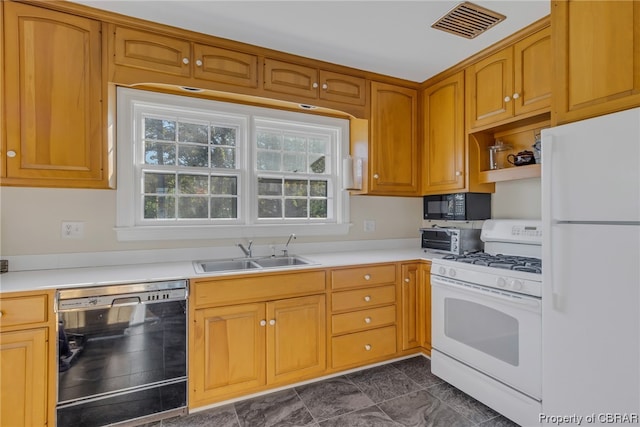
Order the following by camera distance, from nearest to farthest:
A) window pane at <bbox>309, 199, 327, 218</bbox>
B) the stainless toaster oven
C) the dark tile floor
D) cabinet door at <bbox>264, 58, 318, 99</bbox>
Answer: the dark tile floor < cabinet door at <bbox>264, 58, 318, 99</bbox> < the stainless toaster oven < window pane at <bbox>309, 199, 327, 218</bbox>

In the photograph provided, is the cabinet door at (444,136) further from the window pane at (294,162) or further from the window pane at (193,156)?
the window pane at (193,156)

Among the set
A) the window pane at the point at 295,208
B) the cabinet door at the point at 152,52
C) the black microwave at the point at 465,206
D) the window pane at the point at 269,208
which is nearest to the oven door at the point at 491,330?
the black microwave at the point at 465,206

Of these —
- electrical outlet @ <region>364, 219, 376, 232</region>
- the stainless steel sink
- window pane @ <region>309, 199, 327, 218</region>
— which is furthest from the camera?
electrical outlet @ <region>364, 219, 376, 232</region>

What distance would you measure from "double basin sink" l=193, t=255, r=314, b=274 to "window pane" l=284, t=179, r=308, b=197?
591 millimetres

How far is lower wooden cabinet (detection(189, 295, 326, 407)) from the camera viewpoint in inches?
76.7

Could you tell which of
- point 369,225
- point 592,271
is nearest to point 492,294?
point 592,271

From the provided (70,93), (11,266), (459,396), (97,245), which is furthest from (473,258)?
(11,266)

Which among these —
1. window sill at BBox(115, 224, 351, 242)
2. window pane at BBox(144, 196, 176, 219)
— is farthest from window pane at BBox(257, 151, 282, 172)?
window pane at BBox(144, 196, 176, 219)

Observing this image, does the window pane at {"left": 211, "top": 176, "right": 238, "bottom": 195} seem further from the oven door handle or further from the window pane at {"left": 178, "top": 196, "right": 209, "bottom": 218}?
the oven door handle

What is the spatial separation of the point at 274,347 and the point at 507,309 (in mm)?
1451

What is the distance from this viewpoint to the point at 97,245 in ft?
7.20

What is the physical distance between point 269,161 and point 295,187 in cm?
33

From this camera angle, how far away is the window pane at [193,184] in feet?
8.30

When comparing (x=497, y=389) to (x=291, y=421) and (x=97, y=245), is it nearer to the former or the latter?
(x=291, y=421)
